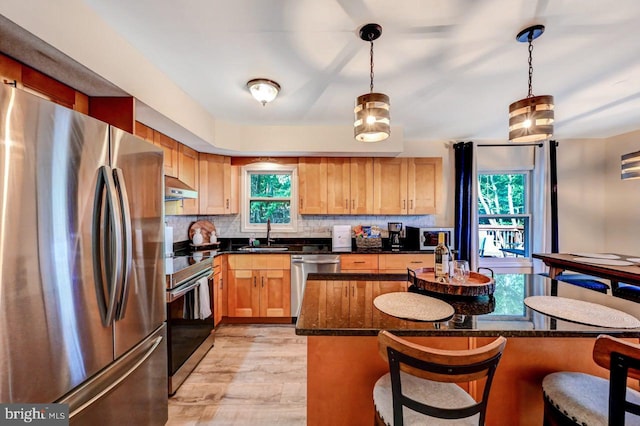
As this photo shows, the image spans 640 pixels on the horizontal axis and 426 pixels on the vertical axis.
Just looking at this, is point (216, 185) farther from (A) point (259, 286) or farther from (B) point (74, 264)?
(B) point (74, 264)

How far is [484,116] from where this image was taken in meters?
3.15

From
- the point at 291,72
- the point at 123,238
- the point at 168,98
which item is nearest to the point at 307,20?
the point at 291,72

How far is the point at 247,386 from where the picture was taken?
88.0 inches

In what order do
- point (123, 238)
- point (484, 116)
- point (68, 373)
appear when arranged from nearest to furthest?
1. point (68, 373)
2. point (123, 238)
3. point (484, 116)

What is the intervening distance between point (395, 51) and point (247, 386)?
110 inches

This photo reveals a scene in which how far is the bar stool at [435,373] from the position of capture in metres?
0.91

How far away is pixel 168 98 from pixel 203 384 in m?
2.38

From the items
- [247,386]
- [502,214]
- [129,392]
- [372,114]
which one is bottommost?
[247,386]

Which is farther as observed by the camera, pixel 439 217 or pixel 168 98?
pixel 439 217

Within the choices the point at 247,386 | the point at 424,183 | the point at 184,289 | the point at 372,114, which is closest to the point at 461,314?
the point at 372,114

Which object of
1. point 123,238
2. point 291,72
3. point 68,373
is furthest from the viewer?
point 291,72

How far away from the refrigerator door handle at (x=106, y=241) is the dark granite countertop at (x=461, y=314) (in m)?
0.86

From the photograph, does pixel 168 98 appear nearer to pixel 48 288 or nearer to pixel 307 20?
pixel 307 20

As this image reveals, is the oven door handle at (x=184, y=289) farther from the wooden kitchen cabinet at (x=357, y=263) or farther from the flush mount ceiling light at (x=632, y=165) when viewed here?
the flush mount ceiling light at (x=632, y=165)
